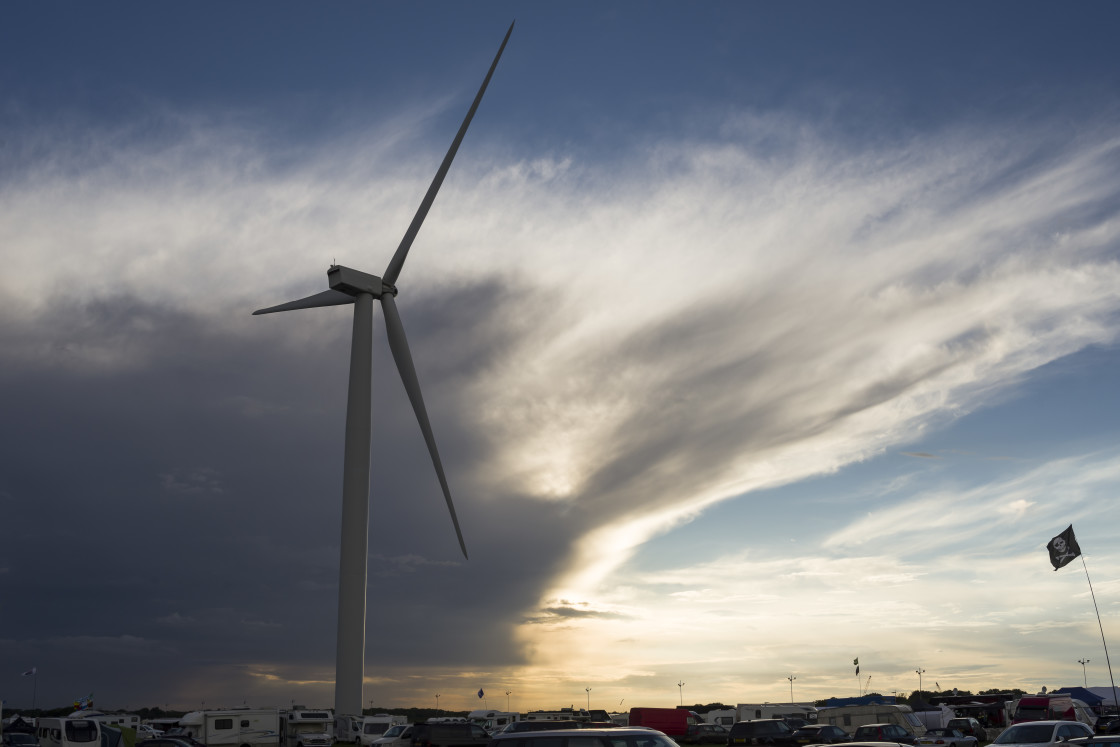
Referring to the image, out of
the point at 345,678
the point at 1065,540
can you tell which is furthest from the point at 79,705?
the point at 1065,540

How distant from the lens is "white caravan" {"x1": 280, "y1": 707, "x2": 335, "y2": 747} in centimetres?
6456

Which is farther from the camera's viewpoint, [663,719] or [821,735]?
[663,719]

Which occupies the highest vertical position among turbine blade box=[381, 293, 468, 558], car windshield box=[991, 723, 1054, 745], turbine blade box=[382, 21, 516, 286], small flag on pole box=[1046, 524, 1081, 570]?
turbine blade box=[382, 21, 516, 286]

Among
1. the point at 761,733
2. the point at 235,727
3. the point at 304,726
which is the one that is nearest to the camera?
the point at 761,733

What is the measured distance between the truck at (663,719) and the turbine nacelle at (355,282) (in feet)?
127

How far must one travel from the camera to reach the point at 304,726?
219ft

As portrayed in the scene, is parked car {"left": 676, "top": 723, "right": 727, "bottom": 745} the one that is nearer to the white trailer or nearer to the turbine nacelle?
the white trailer

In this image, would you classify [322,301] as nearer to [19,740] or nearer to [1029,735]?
[19,740]

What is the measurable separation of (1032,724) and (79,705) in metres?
89.1

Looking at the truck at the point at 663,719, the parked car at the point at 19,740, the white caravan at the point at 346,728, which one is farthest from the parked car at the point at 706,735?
the parked car at the point at 19,740

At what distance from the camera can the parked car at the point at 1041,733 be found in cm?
3225

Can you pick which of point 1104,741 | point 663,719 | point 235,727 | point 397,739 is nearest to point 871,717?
point 663,719

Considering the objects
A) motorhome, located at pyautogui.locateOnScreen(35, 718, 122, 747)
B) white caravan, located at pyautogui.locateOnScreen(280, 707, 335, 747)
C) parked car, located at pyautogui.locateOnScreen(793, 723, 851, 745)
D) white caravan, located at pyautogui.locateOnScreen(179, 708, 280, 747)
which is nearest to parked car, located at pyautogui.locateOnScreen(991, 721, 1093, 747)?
parked car, located at pyautogui.locateOnScreen(793, 723, 851, 745)

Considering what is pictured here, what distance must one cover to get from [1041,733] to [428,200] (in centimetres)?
5240
